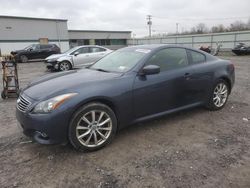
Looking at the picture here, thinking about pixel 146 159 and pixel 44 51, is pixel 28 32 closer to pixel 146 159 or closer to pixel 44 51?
pixel 44 51

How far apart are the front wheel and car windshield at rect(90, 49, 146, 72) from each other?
1.84 metres

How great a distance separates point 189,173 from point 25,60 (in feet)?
63.2

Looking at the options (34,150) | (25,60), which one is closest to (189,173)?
(34,150)

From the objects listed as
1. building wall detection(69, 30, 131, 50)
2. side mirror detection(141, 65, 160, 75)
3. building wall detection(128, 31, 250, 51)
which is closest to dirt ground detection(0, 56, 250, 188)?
side mirror detection(141, 65, 160, 75)

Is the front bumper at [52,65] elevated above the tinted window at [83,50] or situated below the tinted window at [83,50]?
below

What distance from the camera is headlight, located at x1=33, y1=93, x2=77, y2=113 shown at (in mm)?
2838

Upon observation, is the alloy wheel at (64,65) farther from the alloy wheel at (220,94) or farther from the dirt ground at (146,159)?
the alloy wheel at (220,94)

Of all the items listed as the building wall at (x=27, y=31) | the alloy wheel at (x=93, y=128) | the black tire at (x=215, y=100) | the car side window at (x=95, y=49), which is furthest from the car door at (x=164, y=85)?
the building wall at (x=27, y=31)

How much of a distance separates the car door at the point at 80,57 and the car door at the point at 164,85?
837 centimetres

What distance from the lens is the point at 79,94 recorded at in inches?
117

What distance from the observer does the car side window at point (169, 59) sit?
150 inches

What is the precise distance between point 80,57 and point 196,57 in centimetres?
850

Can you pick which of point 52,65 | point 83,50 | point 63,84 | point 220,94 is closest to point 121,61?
point 63,84

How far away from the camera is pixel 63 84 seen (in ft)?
10.6
